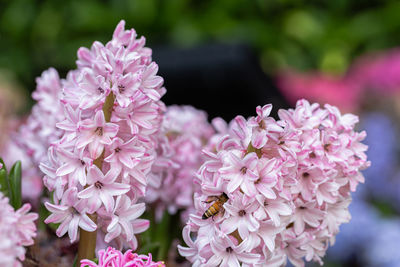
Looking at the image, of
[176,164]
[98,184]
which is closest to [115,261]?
[98,184]

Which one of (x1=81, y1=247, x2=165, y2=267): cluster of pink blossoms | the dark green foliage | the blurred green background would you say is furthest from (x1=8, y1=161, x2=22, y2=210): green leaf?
the blurred green background

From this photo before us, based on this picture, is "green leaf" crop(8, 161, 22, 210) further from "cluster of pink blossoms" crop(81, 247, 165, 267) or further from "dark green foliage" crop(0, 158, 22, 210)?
"cluster of pink blossoms" crop(81, 247, 165, 267)

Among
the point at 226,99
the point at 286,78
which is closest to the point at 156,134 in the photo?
the point at 226,99

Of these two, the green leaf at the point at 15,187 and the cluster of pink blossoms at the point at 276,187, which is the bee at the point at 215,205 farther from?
the green leaf at the point at 15,187

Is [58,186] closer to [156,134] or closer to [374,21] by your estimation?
[156,134]

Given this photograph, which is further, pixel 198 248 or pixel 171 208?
pixel 171 208

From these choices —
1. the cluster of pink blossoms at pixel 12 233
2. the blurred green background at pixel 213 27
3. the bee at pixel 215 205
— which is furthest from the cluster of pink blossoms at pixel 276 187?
the blurred green background at pixel 213 27
